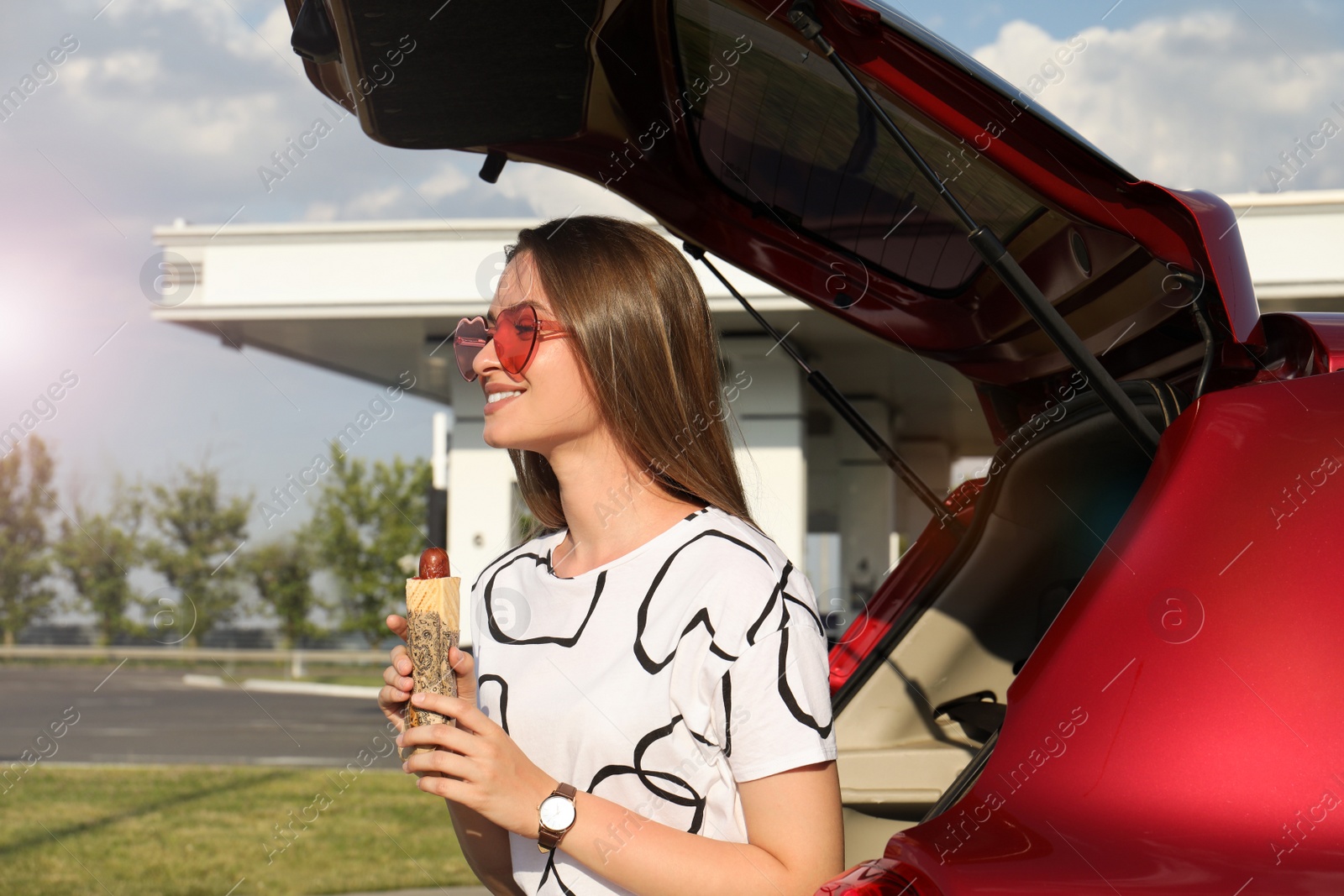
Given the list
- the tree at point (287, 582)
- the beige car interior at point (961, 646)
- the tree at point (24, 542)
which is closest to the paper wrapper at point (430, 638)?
the beige car interior at point (961, 646)

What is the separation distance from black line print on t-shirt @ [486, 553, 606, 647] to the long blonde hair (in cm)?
19

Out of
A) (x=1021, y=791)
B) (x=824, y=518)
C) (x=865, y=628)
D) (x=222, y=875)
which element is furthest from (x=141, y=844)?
(x=824, y=518)

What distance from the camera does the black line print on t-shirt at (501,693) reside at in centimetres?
180

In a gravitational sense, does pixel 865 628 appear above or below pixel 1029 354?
below

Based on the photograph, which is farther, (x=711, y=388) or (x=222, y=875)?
(x=222, y=875)

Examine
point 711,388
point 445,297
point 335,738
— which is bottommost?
point 335,738

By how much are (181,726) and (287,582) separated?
66.2ft

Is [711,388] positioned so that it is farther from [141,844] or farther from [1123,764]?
[141,844]

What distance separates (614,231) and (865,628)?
1.27 meters

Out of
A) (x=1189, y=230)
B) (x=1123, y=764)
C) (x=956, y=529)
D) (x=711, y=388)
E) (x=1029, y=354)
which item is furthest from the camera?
(x=956, y=529)

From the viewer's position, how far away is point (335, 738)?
12672mm

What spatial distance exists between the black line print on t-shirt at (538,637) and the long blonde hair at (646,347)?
7.6 inches

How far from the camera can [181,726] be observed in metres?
14.3

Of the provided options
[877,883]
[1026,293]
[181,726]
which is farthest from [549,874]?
[181,726]
